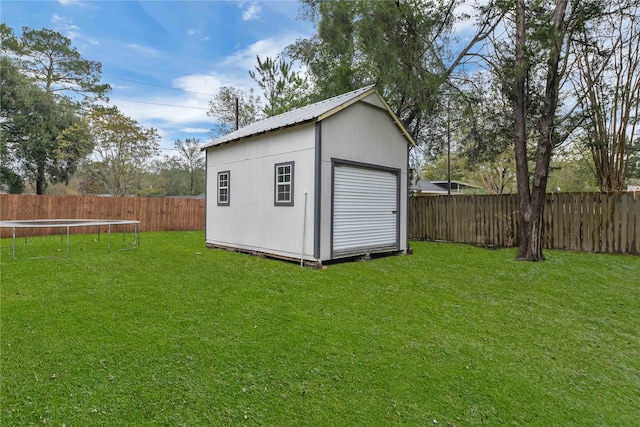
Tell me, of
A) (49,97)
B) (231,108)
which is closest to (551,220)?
(231,108)

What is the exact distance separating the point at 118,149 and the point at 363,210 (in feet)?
54.3

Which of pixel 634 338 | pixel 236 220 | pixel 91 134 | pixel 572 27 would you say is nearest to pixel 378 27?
pixel 572 27

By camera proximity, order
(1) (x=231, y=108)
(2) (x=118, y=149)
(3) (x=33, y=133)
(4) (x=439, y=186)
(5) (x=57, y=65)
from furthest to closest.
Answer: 1. (4) (x=439, y=186)
2. (1) (x=231, y=108)
3. (5) (x=57, y=65)
4. (2) (x=118, y=149)
5. (3) (x=33, y=133)

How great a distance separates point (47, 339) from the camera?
9.54 feet

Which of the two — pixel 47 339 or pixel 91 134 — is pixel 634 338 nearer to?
pixel 47 339

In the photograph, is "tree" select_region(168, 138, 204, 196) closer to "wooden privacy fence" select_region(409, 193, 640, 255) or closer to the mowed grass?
"wooden privacy fence" select_region(409, 193, 640, 255)

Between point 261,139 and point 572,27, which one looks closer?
point 572,27

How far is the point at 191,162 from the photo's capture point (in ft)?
112

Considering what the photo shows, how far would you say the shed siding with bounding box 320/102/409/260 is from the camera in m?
6.51

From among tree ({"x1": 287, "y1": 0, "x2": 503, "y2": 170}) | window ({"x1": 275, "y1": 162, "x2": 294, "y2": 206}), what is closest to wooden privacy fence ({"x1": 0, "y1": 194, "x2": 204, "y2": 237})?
tree ({"x1": 287, "y1": 0, "x2": 503, "y2": 170})

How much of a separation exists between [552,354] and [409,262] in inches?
164

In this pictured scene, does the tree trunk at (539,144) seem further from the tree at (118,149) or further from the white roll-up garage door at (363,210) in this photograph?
the tree at (118,149)

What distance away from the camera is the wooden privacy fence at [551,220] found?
780cm

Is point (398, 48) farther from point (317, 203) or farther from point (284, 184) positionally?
point (317, 203)
